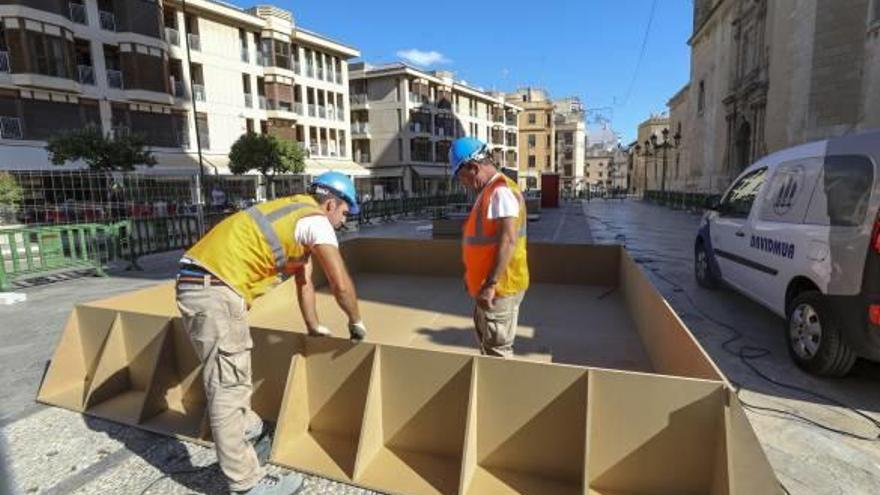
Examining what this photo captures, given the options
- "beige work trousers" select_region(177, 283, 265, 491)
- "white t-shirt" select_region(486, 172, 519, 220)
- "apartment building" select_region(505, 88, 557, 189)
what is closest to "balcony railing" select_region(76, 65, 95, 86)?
"beige work trousers" select_region(177, 283, 265, 491)

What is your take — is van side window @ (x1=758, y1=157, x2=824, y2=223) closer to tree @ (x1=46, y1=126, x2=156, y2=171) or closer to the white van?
the white van

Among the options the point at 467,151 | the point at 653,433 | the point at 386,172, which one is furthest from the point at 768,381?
the point at 386,172

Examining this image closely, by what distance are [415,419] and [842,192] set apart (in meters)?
3.65

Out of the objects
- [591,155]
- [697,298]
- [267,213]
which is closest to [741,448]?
[267,213]

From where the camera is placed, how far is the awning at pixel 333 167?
3434 centimetres

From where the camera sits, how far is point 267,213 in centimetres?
262

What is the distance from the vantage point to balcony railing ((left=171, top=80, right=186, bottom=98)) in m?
27.4

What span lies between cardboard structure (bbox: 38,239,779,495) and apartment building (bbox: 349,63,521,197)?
38.6 m

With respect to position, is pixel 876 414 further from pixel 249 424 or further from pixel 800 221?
Result: pixel 249 424

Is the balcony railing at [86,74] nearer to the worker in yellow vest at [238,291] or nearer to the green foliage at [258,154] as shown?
the green foliage at [258,154]

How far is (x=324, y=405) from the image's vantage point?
3031mm

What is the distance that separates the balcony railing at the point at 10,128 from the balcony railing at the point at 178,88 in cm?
788

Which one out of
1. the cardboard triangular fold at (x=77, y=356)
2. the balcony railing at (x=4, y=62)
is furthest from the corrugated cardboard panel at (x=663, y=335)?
the balcony railing at (x=4, y=62)

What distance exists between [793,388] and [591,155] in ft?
394
